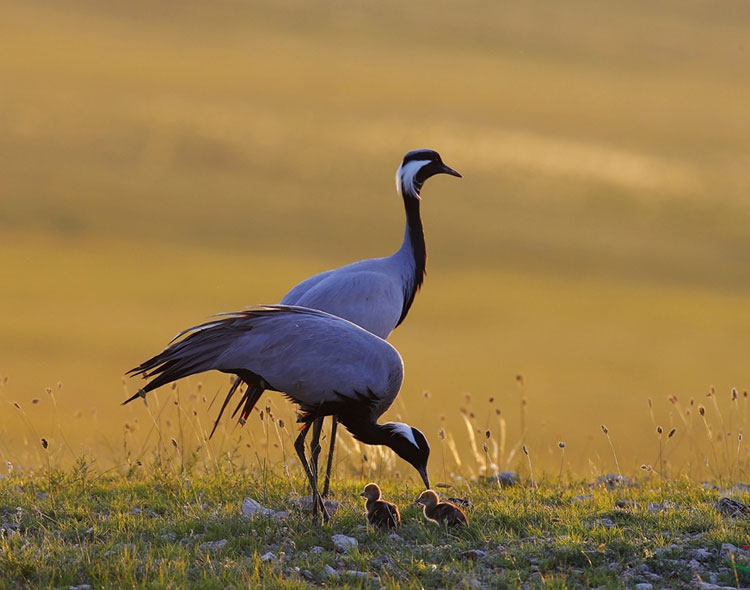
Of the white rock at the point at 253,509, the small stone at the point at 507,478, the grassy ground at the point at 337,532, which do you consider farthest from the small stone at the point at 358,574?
the small stone at the point at 507,478

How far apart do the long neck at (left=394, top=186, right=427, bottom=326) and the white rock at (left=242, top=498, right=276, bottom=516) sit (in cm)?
309

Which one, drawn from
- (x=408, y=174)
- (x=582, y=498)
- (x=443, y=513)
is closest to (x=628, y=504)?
(x=582, y=498)

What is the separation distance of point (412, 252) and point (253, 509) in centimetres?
400

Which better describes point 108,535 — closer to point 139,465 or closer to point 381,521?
point 381,521

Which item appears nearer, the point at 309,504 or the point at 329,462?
the point at 309,504

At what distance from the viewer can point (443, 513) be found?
7.77 m

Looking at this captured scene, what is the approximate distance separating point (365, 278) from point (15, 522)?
3.88 m

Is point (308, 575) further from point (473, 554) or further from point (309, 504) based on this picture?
point (309, 504)

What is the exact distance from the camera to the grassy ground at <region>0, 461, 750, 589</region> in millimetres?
6617

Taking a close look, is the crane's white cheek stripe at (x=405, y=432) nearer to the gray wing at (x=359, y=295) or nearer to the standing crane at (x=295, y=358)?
the standing crane at (x=295, y=358)

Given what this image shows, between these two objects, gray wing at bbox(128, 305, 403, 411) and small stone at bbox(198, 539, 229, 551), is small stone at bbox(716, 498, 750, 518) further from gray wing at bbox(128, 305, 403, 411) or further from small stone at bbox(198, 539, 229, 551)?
small stone at bbox(198, 539, 229, 551)

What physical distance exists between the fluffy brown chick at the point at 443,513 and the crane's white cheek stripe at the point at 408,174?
4.51m

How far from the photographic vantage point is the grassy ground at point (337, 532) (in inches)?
261

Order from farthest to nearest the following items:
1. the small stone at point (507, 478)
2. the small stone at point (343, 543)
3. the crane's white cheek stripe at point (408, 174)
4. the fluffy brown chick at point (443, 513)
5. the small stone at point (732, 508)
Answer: the crane's white cheek stripe at point (408, 174), the small stone at point (507, 478), the small stone at point (732, 508), the fluffy brown chick at point (443, 513), the small stone at point (343, 543)
